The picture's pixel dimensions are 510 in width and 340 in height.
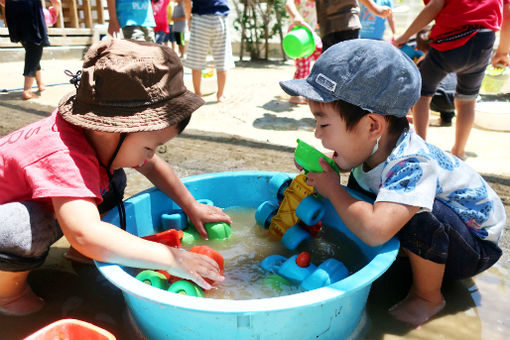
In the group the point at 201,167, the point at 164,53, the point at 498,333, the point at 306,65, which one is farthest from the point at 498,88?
the point at 164,53

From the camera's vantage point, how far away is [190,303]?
0.94 m

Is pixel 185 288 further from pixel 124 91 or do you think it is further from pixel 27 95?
pixel 27 95

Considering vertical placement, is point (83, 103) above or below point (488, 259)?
above

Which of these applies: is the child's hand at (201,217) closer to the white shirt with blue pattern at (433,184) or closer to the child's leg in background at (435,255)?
the white shirt with blue pattern at (433,184)

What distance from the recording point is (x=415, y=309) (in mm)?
1329

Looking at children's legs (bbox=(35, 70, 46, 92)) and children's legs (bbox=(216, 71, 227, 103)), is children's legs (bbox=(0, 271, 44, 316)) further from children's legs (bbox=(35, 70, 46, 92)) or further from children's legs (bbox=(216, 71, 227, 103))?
children's legs (bbox=(35, 70, 46, 92))

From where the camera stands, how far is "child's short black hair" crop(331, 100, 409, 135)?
1.26 meters

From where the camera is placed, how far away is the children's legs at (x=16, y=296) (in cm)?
126

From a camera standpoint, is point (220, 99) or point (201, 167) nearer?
point (201, 167)

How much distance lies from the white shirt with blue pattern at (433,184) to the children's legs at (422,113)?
144cm

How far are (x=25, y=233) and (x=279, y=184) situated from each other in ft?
3.09

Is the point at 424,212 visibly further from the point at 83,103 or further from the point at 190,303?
the point at 83,103

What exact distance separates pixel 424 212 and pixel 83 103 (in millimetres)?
1009

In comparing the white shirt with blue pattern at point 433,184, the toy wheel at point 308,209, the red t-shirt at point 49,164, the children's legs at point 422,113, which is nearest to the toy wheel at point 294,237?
the toy wheel at point 308,209
